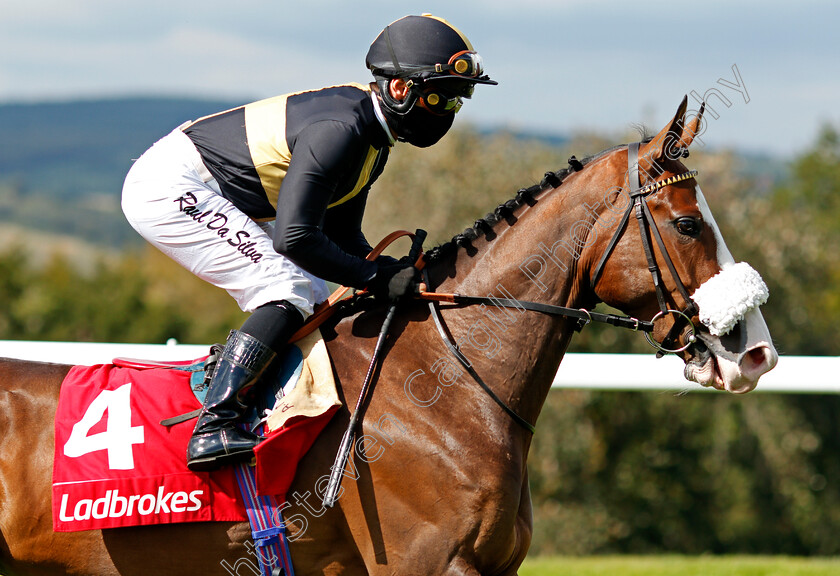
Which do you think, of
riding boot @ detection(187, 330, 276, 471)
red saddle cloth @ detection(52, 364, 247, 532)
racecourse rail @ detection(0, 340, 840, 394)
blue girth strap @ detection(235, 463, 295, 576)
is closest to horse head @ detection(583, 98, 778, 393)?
riding boot @ detection(187, 330, 276, 471)

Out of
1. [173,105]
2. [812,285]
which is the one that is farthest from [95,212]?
[812,285]

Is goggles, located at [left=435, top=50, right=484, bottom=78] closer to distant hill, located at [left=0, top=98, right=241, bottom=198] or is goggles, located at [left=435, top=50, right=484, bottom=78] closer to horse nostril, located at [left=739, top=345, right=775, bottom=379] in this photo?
horse nostril, located at [left=739, top=345, right=775, bottom=379]

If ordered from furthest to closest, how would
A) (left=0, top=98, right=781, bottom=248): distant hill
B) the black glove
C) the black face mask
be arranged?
(left=0, top=98, right=781, bottom=248): distant hill
the black face mask
the black glove

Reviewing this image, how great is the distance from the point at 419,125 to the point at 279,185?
62 cm

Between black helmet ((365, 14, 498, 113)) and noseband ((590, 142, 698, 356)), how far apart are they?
0.75 m

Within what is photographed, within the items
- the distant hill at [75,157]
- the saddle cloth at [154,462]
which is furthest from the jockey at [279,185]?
the distant hill at [75,157]

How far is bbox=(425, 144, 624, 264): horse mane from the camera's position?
3.59 metres

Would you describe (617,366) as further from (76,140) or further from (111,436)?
(76,140)

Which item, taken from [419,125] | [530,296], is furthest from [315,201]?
[530,296]

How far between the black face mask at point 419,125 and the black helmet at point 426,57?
67 mm

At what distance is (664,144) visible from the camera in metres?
3.38

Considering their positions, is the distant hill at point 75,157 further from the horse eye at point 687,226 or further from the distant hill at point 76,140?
the horse eye at point 687,226

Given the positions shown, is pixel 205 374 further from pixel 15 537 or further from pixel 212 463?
pixel 15 537

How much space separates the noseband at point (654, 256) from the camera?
331cm
